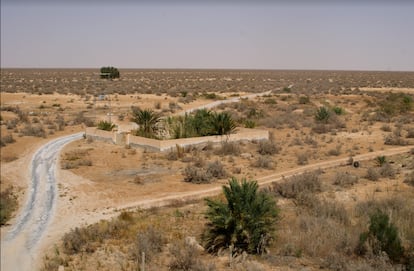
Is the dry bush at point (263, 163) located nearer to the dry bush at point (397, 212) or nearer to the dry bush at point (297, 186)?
the dry bush at point (297, 186)

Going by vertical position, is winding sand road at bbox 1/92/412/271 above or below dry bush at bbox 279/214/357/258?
above

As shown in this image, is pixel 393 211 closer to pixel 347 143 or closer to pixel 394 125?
pixel 347 143

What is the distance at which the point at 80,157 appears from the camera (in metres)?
17.1

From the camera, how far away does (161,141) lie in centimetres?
1870

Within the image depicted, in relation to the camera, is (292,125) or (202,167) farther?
(292,125)

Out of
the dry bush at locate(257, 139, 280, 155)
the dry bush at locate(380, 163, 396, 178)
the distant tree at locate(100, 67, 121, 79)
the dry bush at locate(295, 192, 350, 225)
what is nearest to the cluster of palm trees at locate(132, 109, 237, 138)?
the dry bush at locate(257, 139, 280, 155)

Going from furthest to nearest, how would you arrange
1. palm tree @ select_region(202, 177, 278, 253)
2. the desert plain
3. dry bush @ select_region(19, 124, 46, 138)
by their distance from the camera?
→ palm tree @ select_region(202, 177, 278, 253)
the desert plain
dry bush @ select_region(19, 124, 46, 138)

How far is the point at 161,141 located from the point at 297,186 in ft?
26.4

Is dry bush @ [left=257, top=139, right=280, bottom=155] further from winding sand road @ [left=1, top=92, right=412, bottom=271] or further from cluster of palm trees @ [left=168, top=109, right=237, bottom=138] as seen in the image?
winding sand road @ [left=1, top=92, right=412, bottom=271]

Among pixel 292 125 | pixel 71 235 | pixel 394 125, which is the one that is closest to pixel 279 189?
pixel 71 235

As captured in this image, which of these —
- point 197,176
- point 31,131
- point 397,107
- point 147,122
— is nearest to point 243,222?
point 197,176

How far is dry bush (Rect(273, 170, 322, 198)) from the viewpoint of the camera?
12359 mm

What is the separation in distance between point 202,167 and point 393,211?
8151 mm

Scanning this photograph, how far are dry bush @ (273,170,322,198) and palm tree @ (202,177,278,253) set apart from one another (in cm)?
346
